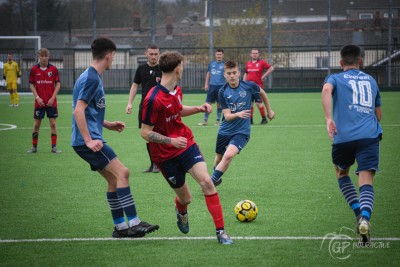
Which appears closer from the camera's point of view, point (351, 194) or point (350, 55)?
point (350, 55)

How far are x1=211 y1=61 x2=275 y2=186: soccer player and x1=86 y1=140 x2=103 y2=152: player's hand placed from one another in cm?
282

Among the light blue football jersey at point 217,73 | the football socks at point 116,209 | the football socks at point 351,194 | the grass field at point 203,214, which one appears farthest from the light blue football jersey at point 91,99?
the light blue football jersey at point 217,73

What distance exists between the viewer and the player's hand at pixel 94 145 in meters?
6.10

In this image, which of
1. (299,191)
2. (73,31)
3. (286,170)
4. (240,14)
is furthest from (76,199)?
(73,31)

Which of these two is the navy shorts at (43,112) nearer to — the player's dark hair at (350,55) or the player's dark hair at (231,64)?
the player's dark hair at (231,64)

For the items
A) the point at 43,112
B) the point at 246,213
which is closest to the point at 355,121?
the point at 246,213

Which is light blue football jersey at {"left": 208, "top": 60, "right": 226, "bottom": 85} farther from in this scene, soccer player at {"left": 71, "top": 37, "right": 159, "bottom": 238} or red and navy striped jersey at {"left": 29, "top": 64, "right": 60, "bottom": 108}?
soccer player at {"left": 71, "top": 37, "right": 159, "bottom": 238}

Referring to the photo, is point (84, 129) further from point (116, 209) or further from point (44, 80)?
point (44, 80)

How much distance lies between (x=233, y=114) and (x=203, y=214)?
171cm

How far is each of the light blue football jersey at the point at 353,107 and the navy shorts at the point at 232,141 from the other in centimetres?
271

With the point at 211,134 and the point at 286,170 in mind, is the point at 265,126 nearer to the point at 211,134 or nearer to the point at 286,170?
the point at 211,134

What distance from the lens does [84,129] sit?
20.1ft

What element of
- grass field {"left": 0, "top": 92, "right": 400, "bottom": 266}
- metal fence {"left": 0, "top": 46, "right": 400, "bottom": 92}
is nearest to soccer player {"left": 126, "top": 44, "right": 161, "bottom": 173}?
grass field {"left": 0, "top": 92, "right": 400, "bottom": 266}

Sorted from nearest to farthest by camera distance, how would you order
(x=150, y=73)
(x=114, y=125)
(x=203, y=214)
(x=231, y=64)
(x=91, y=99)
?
(x=91, y=99) → (x=114, y=125) → (x=203, y=214) → (x=231, y=64) → (x=150, y=73)
